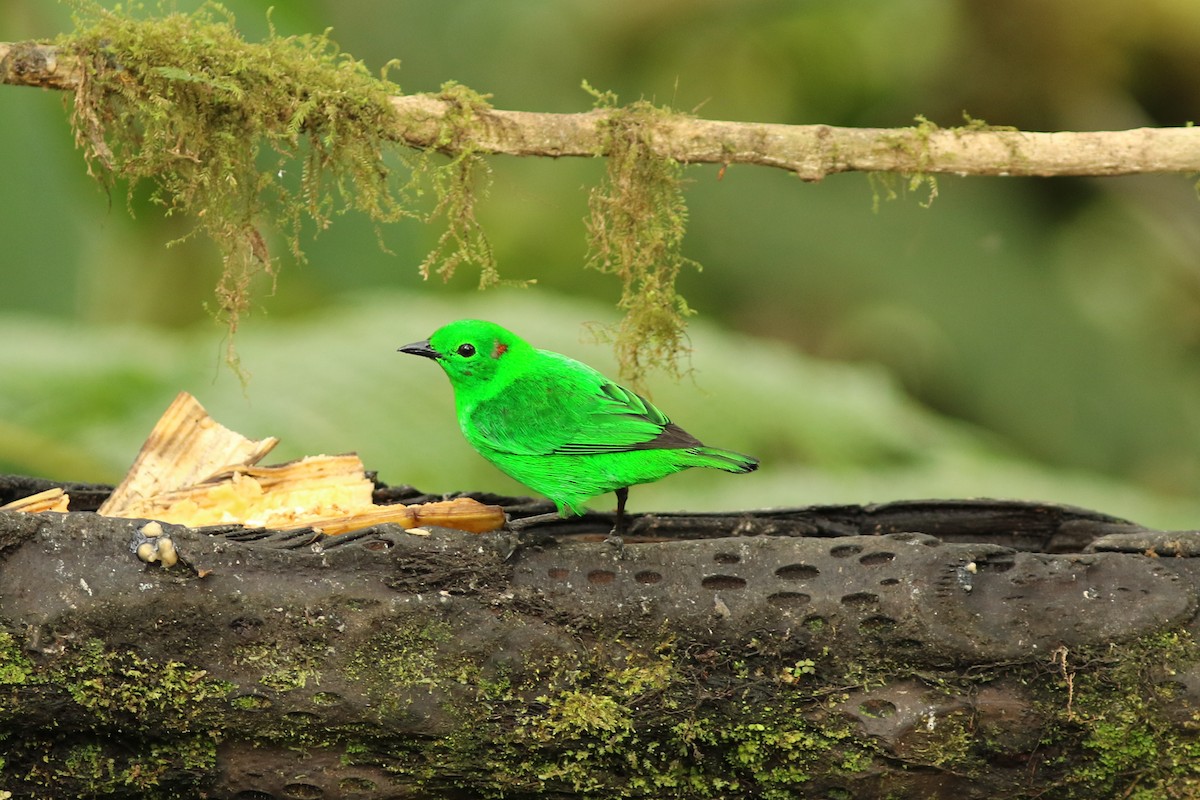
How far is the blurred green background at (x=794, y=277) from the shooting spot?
5.70m

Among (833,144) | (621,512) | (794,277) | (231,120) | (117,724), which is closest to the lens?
(117,724)

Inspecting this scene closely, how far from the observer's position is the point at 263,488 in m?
3.24

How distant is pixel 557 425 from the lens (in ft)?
9.95

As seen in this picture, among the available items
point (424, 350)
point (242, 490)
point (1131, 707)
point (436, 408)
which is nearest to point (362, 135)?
point (424, 350)

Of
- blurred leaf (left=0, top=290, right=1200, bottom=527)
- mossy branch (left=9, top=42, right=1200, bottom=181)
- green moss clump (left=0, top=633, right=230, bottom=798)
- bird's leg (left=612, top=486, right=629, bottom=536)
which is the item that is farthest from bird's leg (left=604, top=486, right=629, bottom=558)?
blurred leaf (left=0, top=290, right=1200, bottom=527)

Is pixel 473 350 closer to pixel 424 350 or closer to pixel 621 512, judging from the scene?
pixel 424 350

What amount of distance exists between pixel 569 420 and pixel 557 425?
32mm

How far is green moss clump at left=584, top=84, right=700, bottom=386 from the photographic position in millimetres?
3066

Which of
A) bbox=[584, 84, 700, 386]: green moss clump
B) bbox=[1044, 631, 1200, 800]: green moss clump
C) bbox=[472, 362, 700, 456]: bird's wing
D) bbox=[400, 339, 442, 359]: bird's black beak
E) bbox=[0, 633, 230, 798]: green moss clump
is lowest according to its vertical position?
bbox=[0, 633, 230, 798]: green moss clump

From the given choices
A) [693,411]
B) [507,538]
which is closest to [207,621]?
[507,538]

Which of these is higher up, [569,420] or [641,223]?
[641,223]

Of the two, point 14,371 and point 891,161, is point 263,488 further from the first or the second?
point 14,371

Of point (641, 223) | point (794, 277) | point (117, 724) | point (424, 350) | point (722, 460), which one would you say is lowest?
point (117, 724)

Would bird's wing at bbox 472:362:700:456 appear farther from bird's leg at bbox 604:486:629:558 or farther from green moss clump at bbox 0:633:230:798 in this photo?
green moss clump at bbox 0:633:230:798
